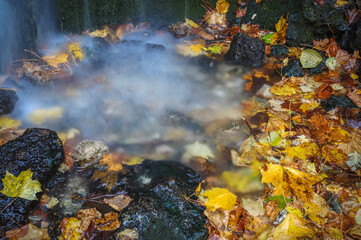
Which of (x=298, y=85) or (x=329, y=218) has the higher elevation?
(x=298, y=85)

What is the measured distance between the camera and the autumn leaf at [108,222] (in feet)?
6.00

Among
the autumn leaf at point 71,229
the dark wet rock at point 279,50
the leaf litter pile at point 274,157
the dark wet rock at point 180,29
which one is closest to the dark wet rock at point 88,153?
the leaf litter pile at point 274,157

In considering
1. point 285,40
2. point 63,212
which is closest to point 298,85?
point 285,40

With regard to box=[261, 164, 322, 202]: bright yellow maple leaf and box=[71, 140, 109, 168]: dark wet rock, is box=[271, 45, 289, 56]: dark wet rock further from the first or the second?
box=[71, 140, 109, 168]: dark wet rock

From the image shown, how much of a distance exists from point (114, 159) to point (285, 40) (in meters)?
3.83

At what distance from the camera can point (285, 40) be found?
4.42 m

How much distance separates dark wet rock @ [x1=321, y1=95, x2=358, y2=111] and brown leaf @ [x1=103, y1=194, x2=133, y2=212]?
262cm

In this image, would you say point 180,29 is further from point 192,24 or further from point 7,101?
point 7,101

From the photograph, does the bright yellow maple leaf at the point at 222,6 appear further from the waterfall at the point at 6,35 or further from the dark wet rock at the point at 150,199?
the dark wet rock at the point at 150,199

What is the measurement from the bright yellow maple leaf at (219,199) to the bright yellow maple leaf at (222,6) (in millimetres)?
4301

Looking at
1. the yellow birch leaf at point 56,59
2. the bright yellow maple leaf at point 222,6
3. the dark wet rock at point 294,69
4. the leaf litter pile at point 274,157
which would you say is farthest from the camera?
the bright yellow maple leaf at point 222,6

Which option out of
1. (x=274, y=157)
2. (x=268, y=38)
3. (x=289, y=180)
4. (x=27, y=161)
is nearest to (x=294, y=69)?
(x=268, y=38)

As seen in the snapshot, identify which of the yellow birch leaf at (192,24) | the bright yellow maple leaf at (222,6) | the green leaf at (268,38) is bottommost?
the green leaf at (268,38)

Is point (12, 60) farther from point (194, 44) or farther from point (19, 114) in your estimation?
point (194, 44)
